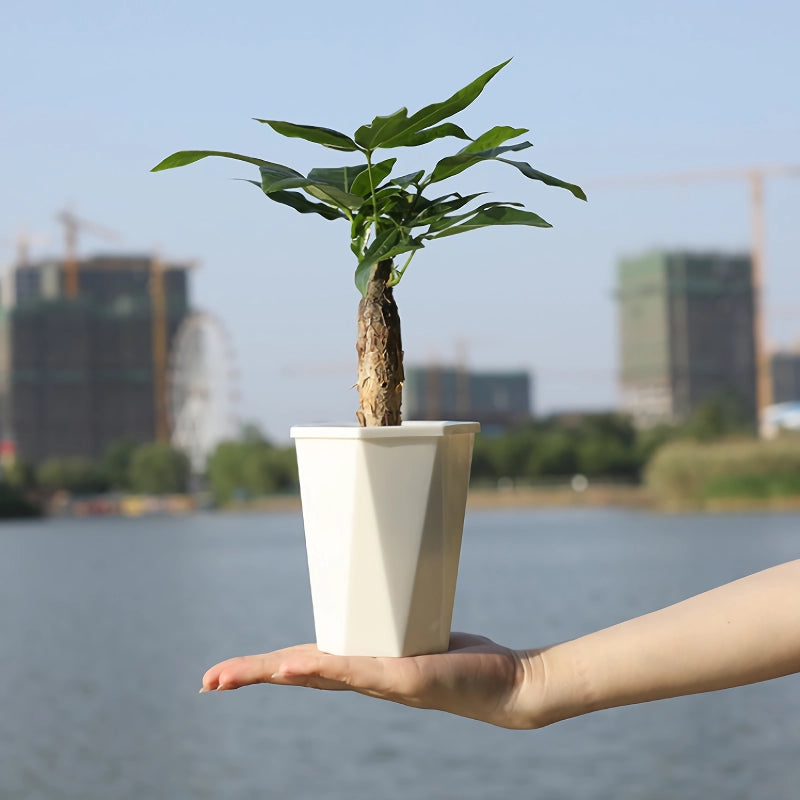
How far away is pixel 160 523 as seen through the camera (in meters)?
68.2

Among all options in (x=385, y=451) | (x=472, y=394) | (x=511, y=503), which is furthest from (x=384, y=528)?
(x=472, y=394)

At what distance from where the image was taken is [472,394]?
102m

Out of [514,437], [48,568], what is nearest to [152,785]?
[48,568]

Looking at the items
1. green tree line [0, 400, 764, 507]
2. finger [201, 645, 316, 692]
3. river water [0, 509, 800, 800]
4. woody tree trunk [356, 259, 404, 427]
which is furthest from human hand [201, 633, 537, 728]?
green tree line [0, 400, 764, 507]

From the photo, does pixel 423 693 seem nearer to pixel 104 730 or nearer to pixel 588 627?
pixel 104 730

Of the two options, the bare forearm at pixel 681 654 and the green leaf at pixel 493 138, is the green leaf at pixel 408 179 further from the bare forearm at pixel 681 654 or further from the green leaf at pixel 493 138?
the bare forearm at pixel 681 654

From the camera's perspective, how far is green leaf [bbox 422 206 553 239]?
1433mm

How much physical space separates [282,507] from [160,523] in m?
8.74

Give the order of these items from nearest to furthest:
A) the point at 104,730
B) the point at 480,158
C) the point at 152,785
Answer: the point at 480,158 → the point at 152,785 → the point at 104,730

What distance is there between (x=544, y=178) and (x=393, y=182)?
18 cm

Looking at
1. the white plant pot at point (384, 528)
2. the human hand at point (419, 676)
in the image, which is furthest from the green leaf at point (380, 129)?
the human hand at point (419, 676)

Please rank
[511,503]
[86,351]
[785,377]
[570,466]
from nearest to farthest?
1. [511,503]
2. [570,466]
3. [86,351]
4. [785,377]

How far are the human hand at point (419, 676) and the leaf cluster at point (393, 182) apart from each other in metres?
0.42

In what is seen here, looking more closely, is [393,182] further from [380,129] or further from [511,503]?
[511,503]
